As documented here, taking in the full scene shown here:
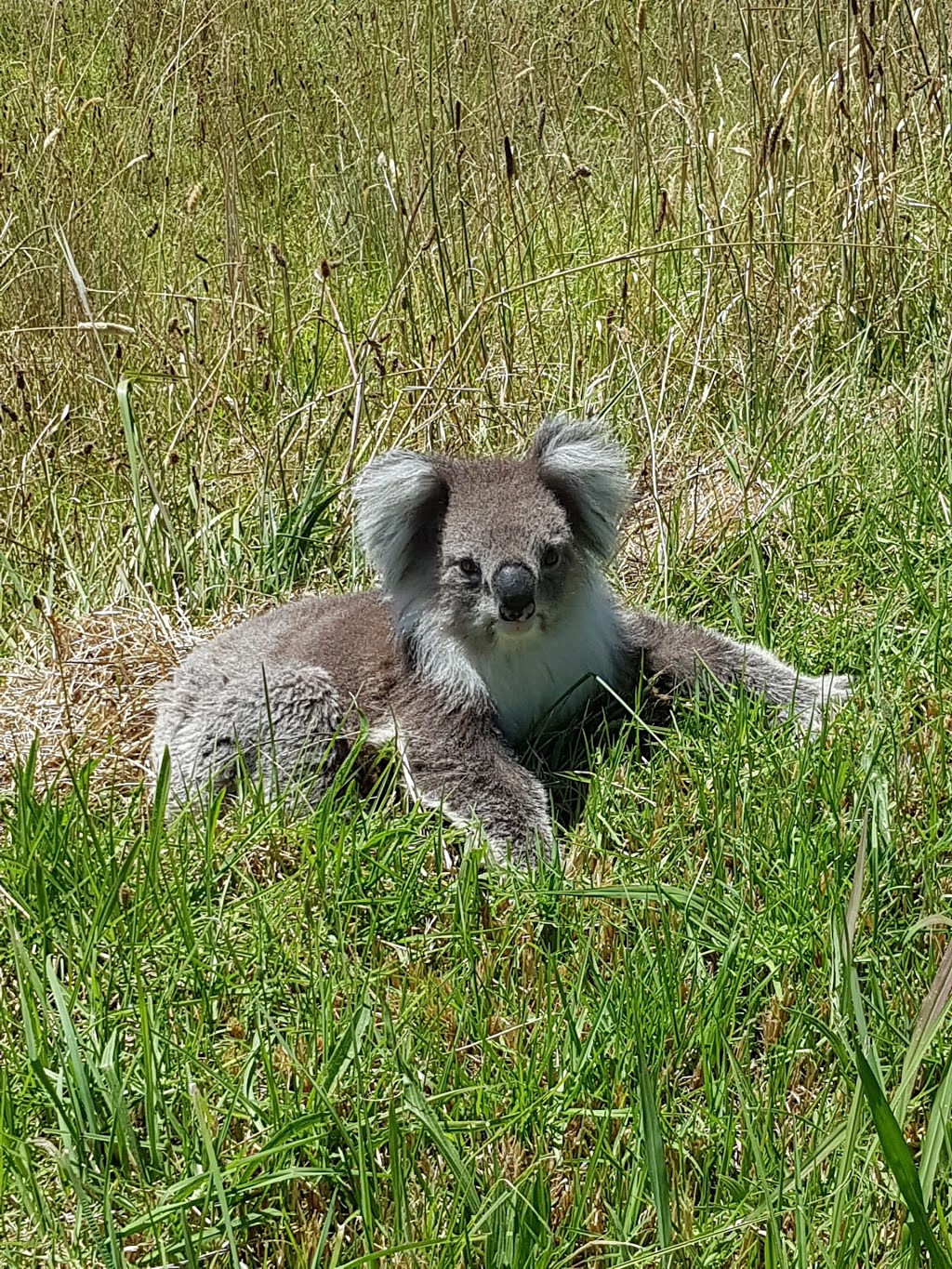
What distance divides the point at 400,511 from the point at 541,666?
0.56 metres

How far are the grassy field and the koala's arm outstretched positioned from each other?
108 millimetres

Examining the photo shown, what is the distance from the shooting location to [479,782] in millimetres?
3582

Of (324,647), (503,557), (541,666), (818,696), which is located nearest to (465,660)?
(541,666)

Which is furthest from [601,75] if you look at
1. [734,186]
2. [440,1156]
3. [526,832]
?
[440,1156]

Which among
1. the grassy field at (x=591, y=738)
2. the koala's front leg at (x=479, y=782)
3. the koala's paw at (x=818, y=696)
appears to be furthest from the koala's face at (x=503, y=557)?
the koala's paw at (x=818, y=696)

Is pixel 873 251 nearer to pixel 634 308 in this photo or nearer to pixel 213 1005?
pixel 634 308

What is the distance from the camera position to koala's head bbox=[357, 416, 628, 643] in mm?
3602

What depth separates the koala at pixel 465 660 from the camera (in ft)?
11.9

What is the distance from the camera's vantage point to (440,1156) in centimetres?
244

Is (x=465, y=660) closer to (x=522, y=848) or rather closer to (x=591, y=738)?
(x=591, y=738)

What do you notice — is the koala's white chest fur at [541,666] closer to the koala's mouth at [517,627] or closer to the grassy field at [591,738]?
the koala's mouth at [517,627]

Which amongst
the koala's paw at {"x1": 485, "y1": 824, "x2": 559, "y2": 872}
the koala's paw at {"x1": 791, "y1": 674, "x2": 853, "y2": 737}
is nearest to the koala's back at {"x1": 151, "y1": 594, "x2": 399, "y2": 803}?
the koala's paw at {"x1": 485, "y1": 824, "x2": 559, "y2": 872}

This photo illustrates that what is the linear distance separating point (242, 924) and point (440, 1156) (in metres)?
0.84

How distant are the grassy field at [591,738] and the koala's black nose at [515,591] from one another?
43cm
